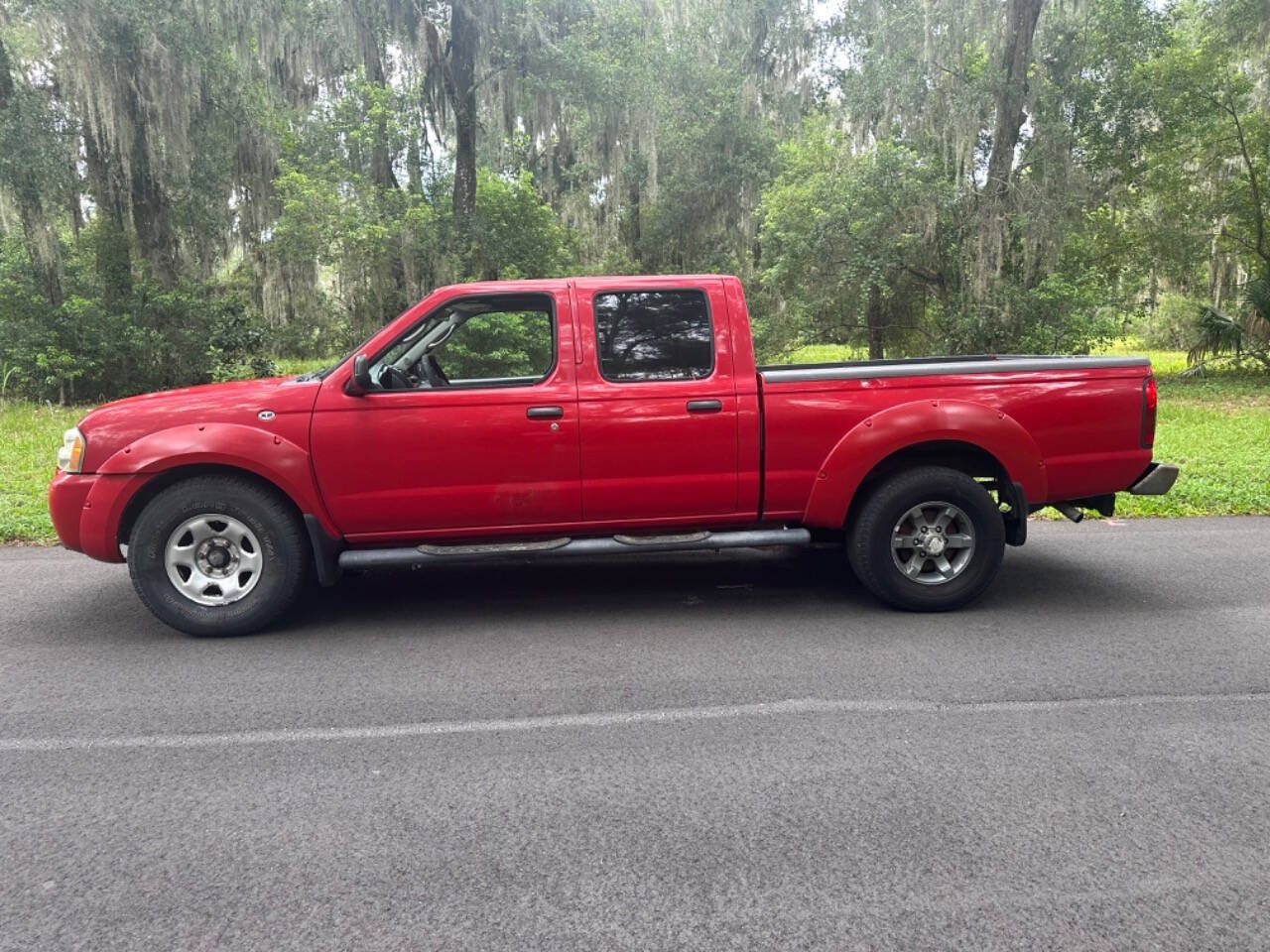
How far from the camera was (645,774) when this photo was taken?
346cm

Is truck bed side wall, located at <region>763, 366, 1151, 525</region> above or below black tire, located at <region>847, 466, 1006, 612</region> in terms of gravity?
above

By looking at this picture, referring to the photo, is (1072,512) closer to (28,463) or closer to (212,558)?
(212,558)

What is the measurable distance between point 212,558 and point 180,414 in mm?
805

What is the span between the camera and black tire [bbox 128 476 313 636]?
16.4 feet

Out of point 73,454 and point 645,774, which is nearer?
point 645,774

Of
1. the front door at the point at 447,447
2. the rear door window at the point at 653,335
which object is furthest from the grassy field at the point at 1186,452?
the rear door window at the point at 653,335

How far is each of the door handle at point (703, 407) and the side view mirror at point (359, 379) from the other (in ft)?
5.82

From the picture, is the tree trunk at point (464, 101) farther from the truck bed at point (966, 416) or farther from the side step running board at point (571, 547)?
the truck bed at point (966, 416)

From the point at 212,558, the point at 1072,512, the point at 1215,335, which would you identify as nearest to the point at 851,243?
the point at 1215,335

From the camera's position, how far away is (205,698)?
167 inches

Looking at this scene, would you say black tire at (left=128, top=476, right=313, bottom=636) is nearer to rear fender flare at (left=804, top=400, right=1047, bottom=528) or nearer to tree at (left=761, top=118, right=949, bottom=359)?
rear fender flare at (left=804, top=400, right=1047, bottom=528)

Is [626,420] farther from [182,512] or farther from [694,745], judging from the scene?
[182,512]

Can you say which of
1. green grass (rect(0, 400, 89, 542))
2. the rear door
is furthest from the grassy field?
the rear door

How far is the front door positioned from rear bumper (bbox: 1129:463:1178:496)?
3.36 meters
